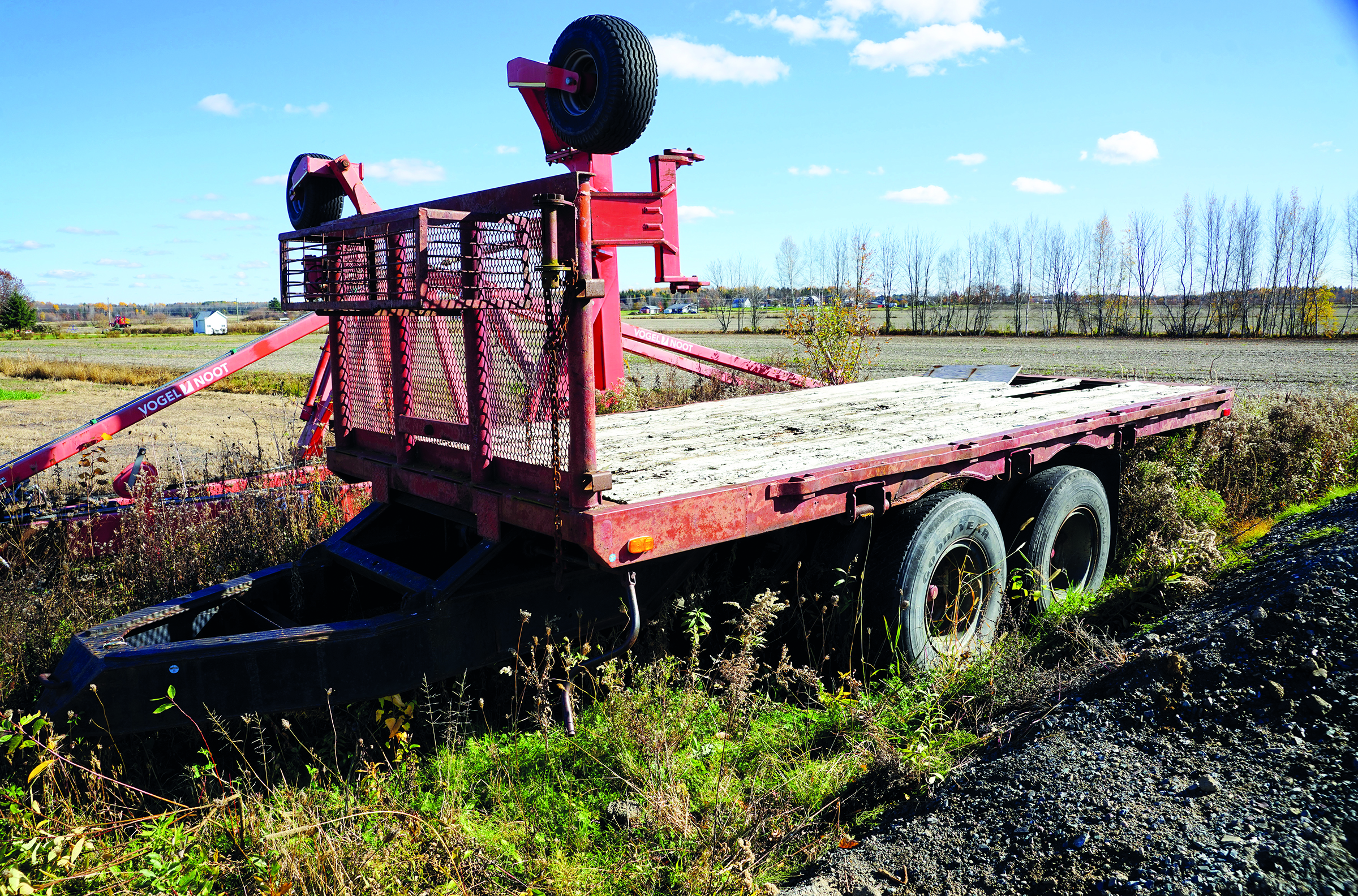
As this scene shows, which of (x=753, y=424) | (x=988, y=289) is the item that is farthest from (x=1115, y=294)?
(x=753, y=424)

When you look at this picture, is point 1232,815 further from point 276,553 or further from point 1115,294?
point 1115,294

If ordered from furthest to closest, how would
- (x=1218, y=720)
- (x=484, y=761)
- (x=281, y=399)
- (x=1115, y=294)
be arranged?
(x=1115, y=294) < (x=281, y=399) < (x=484, y=761) < (x=1218, y=720)

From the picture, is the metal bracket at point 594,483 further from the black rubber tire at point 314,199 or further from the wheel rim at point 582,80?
the black rubber tire at point 314,199

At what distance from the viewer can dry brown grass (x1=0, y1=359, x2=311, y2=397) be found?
21.0 metres

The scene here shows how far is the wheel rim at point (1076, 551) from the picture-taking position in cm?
547

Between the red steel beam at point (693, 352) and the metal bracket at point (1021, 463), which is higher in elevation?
the red steel beam at point (693, 352)

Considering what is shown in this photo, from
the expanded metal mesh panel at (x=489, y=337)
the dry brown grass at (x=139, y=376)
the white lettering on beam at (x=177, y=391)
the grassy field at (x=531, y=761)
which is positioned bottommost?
the grassy field at (x=531, y=761)

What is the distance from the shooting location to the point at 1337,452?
812cm

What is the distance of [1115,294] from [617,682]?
58068 millimetres

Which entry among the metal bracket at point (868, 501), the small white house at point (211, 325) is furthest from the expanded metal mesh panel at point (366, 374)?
the small white house at point (211, 325)

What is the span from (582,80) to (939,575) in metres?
3.28

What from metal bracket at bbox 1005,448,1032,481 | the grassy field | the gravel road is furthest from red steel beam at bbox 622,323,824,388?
the gravel road

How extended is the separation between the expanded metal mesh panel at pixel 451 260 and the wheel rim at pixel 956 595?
2.46 metres

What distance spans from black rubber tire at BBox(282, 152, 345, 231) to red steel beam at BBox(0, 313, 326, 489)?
0.73 m
